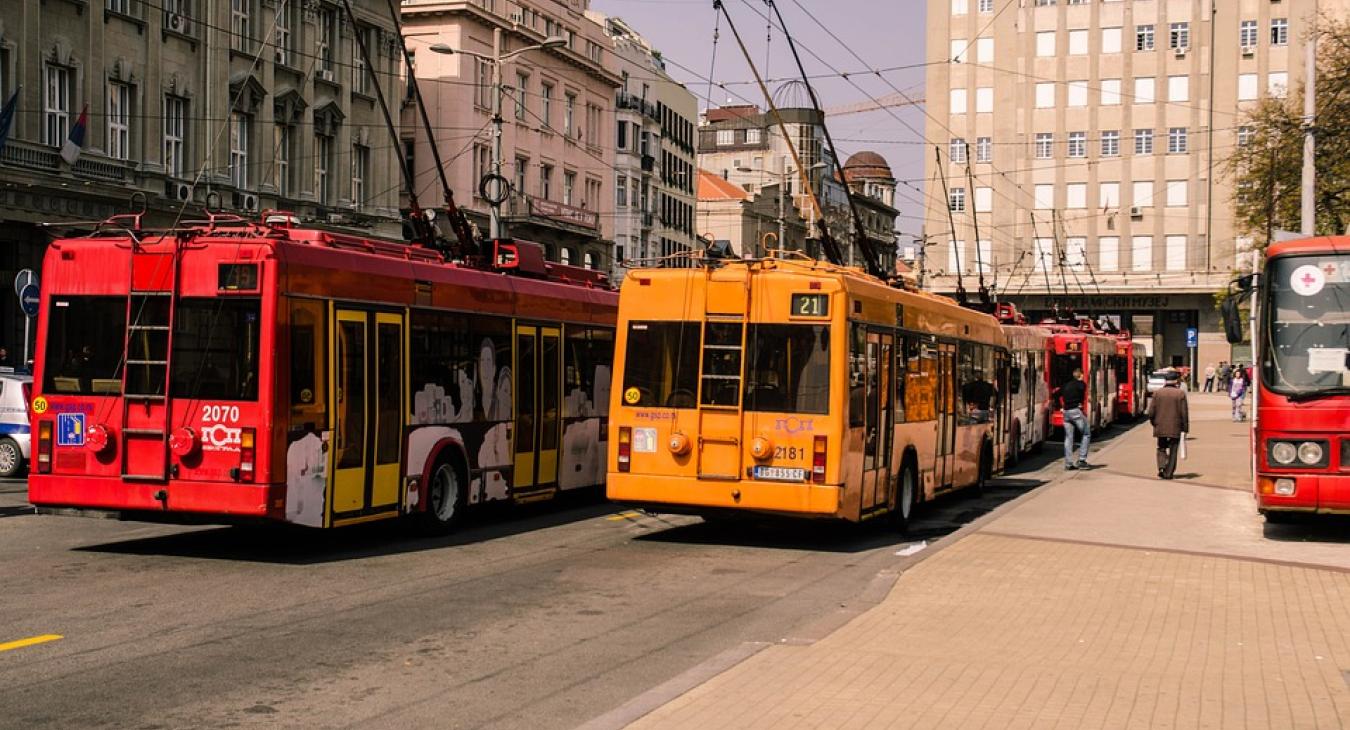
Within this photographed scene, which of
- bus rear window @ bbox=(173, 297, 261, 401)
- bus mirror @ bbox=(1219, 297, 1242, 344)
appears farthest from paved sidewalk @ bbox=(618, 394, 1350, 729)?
bus rear window @ bbox=(173, 297, 261, 401)

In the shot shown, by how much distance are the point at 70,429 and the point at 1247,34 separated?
8079 cm

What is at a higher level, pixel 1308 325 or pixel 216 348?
pixel 1308 325

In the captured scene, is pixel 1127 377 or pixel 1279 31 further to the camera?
pixel 1279 31

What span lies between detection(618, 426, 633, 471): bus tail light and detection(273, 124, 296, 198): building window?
32112 mm

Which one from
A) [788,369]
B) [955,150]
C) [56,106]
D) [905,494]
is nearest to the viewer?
[788,369]

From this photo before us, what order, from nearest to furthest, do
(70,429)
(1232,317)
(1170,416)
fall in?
(70,429) < (1232,317) < (1170,416)

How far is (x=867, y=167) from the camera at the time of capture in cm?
14412

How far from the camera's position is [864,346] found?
15867mm

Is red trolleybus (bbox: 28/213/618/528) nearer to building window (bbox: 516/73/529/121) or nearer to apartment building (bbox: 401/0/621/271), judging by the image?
apartment building (bbox: 401/0/621/271)

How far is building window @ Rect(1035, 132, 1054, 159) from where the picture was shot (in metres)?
86.9

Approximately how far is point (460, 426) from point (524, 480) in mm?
1858

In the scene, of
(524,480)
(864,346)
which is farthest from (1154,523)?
(524,480)

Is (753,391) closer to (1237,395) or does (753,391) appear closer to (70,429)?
(70,429)

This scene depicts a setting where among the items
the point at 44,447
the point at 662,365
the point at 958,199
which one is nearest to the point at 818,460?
the point at 662,365
